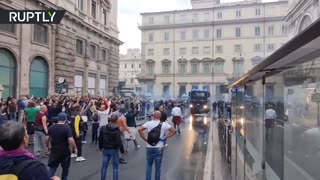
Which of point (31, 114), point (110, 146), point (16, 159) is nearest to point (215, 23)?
point (31, 114)

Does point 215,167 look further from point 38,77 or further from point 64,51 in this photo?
point 64,51

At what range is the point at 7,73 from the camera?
21.4 metres

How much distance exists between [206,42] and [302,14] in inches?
1390

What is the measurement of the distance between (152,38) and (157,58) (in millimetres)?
4509

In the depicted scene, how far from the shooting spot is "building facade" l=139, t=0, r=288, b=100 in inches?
2707

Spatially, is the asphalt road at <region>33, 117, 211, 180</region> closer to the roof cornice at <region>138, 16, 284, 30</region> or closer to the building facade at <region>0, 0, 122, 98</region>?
the building facade at <region>0, 0, 122, 98</region>

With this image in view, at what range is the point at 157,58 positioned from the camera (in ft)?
251

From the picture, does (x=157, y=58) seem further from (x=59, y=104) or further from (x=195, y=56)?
(x=59, y=104)

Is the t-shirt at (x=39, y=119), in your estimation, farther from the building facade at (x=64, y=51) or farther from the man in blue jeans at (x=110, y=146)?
the building facade at (x=64, y=51)

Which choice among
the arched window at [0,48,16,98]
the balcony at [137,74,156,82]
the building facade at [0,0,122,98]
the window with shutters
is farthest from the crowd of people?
the balcony at [137,74,156,82]

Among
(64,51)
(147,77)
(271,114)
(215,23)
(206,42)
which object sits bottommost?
(271,114)

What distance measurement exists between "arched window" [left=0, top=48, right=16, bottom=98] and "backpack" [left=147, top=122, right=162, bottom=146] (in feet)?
53.0

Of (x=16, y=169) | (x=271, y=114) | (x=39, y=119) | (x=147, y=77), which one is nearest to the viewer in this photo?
(x=16, y=169)

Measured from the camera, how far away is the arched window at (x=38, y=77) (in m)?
24.2
